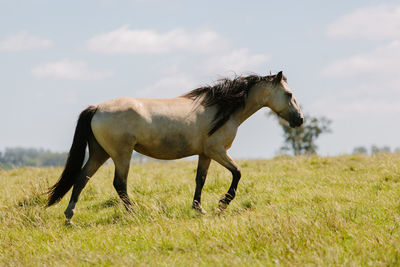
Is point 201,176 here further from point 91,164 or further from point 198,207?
point 91,164

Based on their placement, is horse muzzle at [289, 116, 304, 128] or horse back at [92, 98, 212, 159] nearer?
horse back at [92, 98, 212, 159]

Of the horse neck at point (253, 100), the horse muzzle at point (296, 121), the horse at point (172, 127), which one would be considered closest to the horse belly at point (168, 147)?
the horse at point (172, 127)

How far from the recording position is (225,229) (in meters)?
5.27

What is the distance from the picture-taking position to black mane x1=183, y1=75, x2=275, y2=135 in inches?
306

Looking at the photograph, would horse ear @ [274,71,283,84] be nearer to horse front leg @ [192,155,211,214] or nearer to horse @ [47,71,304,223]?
horse @ [47,71,304,223]

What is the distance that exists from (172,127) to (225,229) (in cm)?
266

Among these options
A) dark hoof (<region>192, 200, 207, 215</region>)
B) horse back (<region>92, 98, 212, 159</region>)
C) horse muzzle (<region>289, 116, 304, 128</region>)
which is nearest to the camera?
horse back (<region>92, 98, 212, 159</region>)

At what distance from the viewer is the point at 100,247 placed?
17.5ft

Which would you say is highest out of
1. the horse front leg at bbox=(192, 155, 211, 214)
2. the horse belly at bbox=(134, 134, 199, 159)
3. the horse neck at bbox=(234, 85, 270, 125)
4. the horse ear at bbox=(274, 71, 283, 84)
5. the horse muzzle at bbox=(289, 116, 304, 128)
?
the horse ear at bbox=(274, 71, 283, 84)

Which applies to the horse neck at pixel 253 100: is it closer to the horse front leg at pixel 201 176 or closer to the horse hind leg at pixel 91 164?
the horse front leg at pixel 201 176

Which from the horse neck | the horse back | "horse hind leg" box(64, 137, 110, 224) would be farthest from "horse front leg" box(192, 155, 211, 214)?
"horse hind leg" box(64, 137, 110, 224)

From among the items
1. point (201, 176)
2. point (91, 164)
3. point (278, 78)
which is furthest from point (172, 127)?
point (278, 78)

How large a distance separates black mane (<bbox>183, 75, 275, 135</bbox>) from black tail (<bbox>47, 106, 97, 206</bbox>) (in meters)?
1.97

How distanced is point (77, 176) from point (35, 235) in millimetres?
1666
